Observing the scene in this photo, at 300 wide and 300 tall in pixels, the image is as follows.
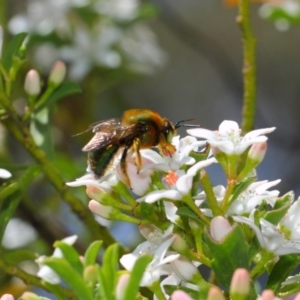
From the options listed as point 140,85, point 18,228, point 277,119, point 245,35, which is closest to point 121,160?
point 245,35

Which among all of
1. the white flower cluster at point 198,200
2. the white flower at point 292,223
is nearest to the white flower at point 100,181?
the white flower cluster at point 198,200

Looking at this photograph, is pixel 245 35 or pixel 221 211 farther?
pixel 245 35

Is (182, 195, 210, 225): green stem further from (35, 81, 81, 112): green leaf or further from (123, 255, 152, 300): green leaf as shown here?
(35, 81, 81, 112): green leaf

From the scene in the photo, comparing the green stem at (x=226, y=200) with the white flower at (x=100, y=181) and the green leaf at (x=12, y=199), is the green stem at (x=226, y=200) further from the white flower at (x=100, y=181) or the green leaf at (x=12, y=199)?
the green leaf at (x=12, y=199)

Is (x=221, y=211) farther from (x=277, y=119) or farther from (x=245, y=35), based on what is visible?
(x=277, y=119)

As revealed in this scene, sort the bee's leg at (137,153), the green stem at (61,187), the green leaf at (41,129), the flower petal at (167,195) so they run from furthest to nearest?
the green leaf at (41,129)
the green stem at (61,187)
the bee's leg at (137,153)
the flower petal at (167,195)

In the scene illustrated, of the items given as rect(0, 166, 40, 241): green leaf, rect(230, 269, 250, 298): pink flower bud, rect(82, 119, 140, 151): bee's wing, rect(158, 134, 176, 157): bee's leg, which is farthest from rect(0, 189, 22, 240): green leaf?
rect(230, 269, 250, 298): pink flower bud

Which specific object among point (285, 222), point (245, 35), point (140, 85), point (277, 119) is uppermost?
point (245, 35)
